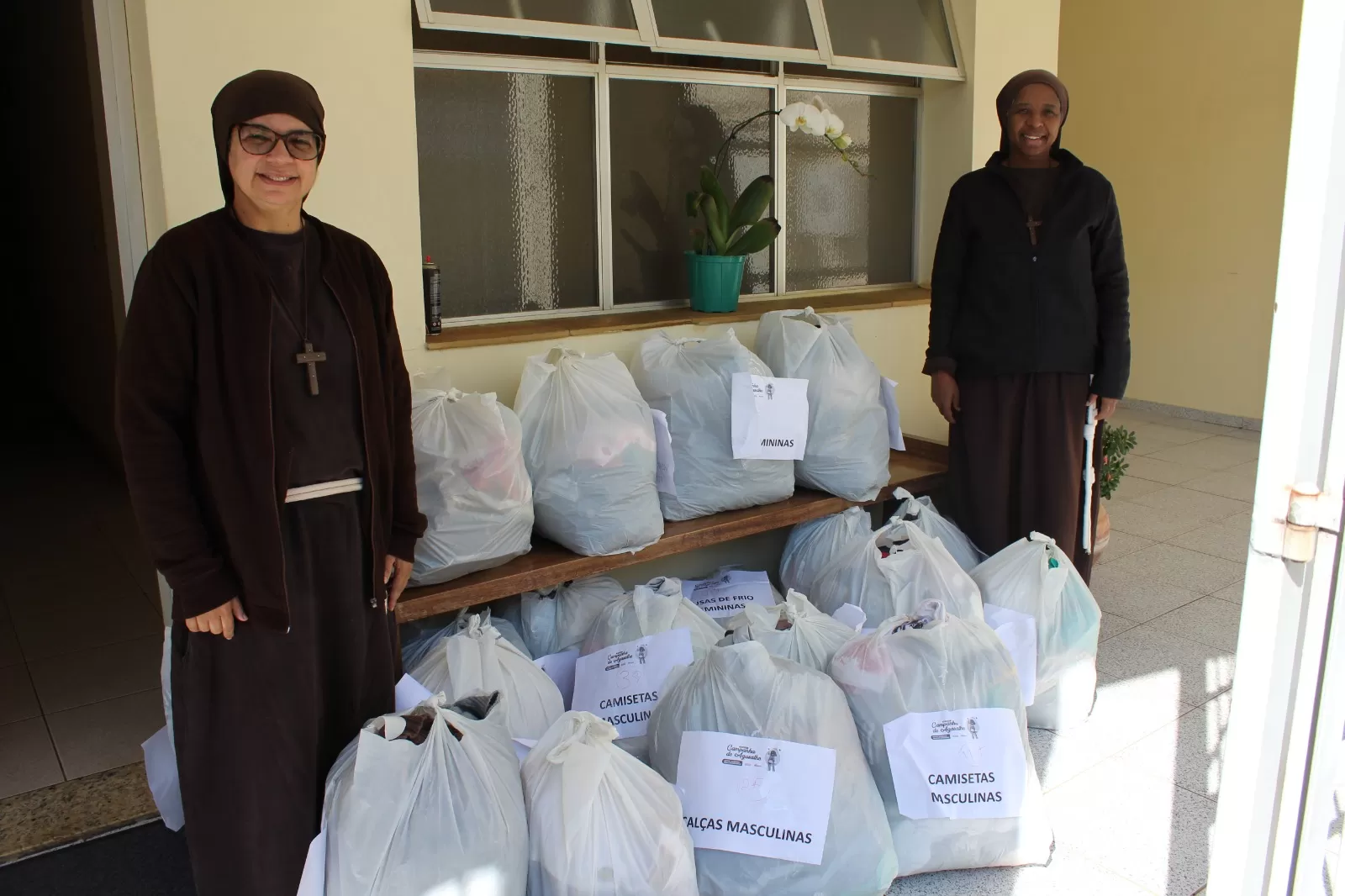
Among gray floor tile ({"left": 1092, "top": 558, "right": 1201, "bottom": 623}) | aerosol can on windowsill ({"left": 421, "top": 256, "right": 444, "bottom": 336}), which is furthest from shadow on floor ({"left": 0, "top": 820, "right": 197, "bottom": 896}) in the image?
gray floor tile ({"left": 1092, "top": 558, "right": 1201, "bottom": 623})

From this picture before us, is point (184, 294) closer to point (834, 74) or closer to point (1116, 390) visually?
point (1116, 390)

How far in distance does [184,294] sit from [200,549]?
14.7 inches

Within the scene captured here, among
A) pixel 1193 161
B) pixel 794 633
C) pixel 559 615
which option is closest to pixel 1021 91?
pixel 794 633

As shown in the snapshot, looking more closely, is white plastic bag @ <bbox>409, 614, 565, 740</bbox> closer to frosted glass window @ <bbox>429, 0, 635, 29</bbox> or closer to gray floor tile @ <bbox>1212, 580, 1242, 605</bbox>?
frosted glass window @ <bbox>429, 0, 635, 29</bbox>

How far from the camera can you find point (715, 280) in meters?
3.15

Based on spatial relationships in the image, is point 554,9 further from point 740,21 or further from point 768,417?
point 768,417

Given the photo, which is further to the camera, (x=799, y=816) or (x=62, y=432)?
(x=62, y=432)

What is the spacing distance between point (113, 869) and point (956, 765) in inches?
63.1

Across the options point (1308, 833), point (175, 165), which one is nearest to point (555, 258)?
point (175, 165)

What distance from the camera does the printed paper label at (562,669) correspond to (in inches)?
98.9

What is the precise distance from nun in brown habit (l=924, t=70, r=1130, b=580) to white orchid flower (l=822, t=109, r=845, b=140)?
502 millimetres

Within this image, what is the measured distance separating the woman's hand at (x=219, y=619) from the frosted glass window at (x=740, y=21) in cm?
201

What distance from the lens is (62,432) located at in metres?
6.44

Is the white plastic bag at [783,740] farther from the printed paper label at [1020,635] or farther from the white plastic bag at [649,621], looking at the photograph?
the printed paper label at [1020,635]
